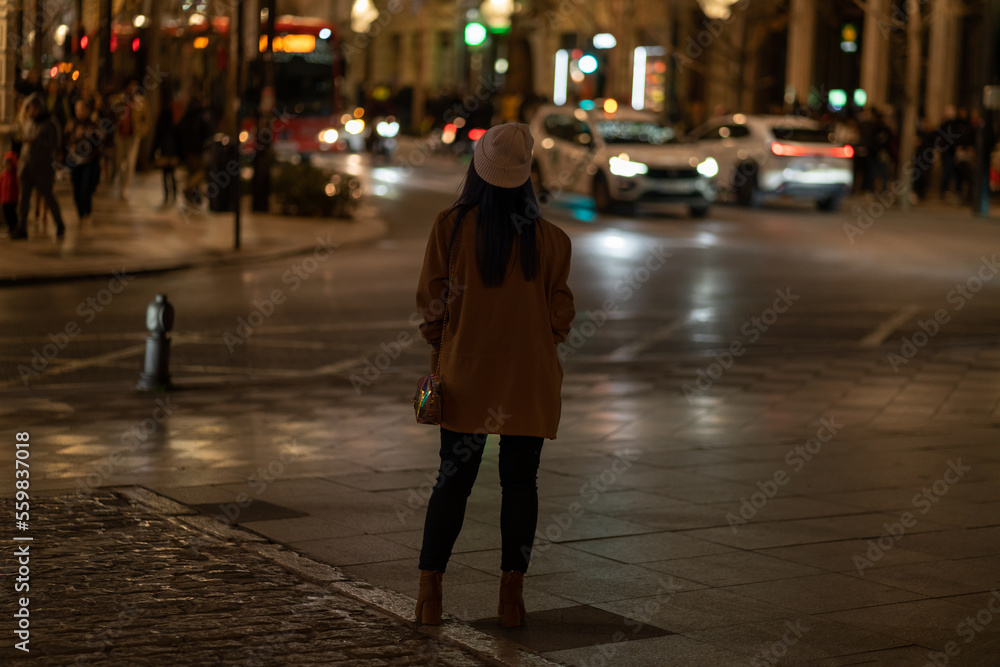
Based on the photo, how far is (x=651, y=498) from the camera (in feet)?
23.3

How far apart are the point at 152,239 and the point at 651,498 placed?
13603 millimetres

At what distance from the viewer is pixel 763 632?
5.01m

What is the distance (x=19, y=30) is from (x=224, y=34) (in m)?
18.3

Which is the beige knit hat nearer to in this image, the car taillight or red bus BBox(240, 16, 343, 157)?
the car taillight

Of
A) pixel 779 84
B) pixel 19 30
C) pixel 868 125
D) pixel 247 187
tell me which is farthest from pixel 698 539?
pixel 779 84

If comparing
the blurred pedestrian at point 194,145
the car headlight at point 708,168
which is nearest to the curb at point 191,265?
the blurred pedestrian at point 194,145

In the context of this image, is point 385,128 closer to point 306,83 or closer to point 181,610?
point 306,83

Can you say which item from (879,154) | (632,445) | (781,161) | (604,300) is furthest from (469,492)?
(879,154)

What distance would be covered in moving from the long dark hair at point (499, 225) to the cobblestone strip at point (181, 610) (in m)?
1.19

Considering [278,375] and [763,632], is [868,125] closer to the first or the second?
[278,375]

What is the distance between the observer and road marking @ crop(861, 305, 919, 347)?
42.4 ft

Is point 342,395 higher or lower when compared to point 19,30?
lower

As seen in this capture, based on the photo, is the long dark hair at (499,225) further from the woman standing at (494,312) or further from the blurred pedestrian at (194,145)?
the blurred pedestrian at (194,145)

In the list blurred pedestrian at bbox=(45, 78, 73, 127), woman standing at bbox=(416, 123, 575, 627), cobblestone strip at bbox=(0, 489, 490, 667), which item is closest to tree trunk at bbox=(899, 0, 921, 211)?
blurred pedestrian at bbox=(45, 78, 73, 127)
